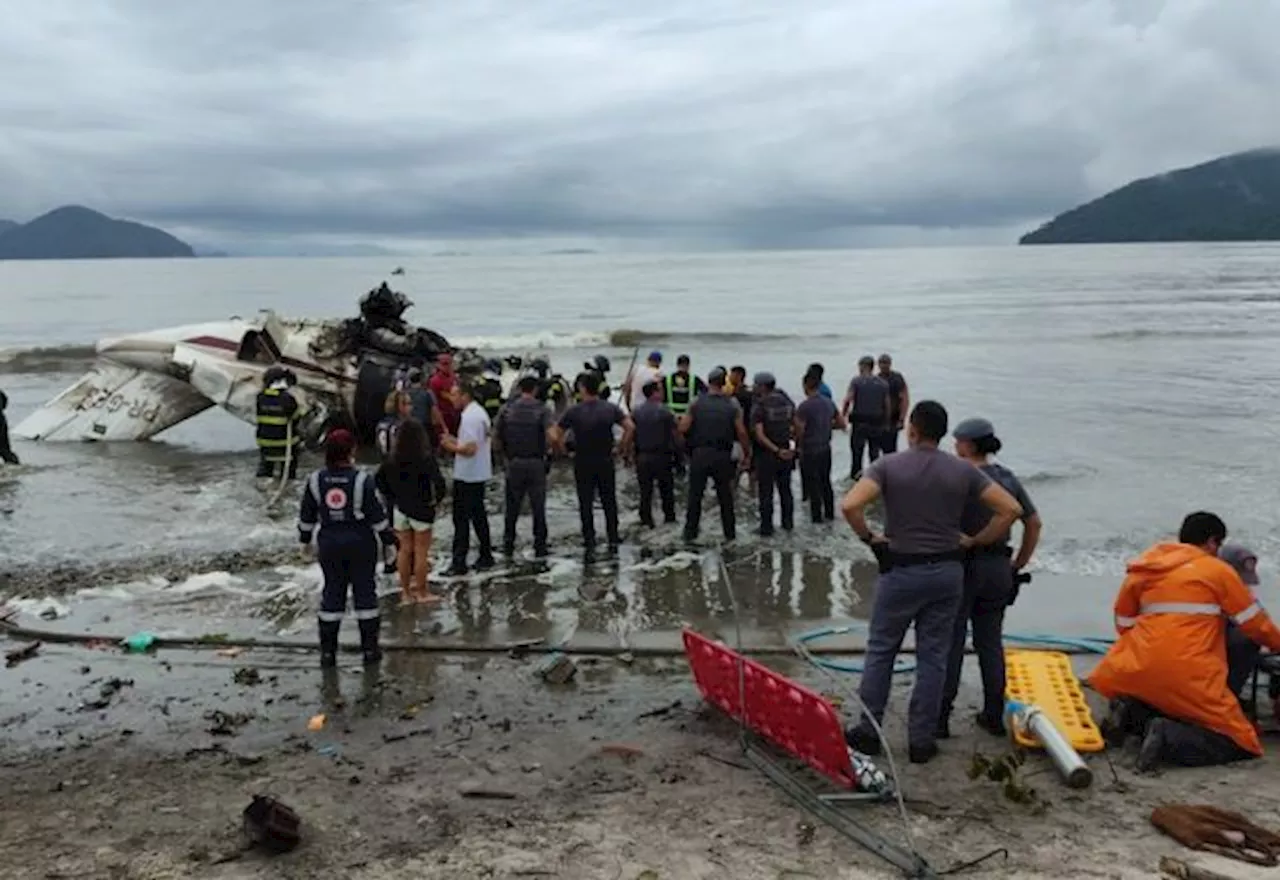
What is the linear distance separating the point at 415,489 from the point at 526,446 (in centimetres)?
157

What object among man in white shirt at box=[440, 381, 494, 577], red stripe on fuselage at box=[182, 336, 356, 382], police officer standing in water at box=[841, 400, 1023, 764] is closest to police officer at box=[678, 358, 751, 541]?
man in white shirt at box=[440, 381, 494, 577]

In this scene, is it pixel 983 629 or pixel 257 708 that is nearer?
pixel 983 629

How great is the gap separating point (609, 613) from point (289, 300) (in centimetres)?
8961

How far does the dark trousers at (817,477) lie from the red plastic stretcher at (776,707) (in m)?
5.57

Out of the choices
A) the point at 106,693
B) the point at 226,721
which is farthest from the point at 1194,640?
the point at 106,693

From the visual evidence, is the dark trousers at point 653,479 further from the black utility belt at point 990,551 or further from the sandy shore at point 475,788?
the black utility belt at point 990,551

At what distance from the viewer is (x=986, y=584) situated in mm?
6145

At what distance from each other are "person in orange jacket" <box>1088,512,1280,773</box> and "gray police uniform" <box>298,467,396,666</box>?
4.69 m

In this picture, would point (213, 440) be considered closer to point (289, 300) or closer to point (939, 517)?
point (939, 517)

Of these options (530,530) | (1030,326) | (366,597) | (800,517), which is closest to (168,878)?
(366,597)

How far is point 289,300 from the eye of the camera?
92562 millimetres

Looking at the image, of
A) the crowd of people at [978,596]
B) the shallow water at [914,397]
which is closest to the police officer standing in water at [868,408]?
the shallow water at [914,397]

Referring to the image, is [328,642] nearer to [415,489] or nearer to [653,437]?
[415,489]

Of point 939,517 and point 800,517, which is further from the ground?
point 939,517
